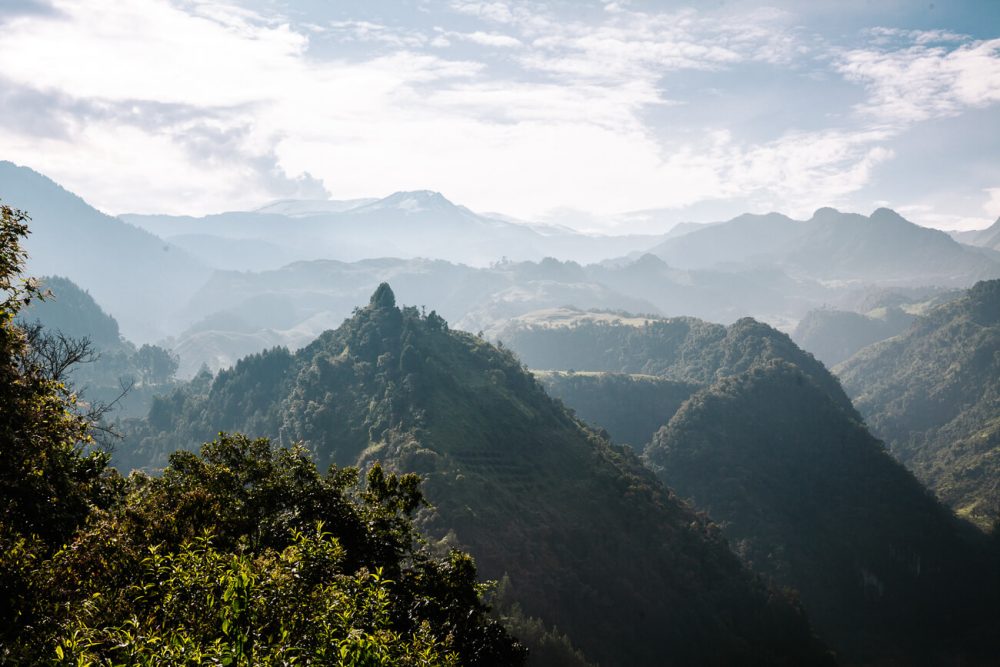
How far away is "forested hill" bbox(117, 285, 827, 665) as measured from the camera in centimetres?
9781

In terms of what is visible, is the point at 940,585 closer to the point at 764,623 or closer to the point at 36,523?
the point at 764,623

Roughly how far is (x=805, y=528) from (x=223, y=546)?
176 meters

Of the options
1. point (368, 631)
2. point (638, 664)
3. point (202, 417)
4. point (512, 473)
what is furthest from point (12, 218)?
point (202, 417)

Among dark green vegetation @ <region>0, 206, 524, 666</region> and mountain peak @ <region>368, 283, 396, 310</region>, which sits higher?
mountain peak @ <region>368, 283, 396, 310</region>

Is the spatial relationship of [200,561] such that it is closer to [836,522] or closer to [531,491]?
[531,491]

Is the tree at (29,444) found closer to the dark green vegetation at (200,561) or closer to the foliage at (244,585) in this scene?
the dark green vegetation at (200,561)

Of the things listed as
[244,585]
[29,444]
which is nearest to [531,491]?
[29,444]

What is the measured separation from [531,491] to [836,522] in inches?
3863

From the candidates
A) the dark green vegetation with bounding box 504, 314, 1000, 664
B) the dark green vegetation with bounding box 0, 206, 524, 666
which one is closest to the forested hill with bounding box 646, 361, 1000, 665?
the dark green vegetation with bounding box 504, 314, 1000, 664

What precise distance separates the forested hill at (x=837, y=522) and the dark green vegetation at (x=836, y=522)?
0.32 m

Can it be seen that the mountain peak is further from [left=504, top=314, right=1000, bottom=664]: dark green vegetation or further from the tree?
the tree

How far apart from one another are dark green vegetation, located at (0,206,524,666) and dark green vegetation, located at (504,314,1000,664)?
14364 centimetres

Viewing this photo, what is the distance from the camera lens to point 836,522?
164m

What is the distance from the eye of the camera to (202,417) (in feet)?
570
